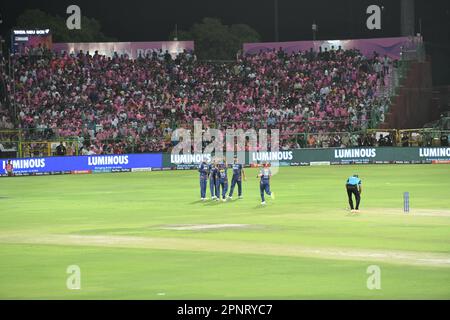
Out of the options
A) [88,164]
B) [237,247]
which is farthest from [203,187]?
[88,164]

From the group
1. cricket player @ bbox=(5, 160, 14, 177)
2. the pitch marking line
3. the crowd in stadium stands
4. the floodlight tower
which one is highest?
the floodlight tower

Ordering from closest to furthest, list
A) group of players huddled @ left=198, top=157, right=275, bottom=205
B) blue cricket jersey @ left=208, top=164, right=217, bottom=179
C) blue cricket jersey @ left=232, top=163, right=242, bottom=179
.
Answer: group of players huddled @ left=198, top=157, right=275, bottom=205
blue cricket jersey @ left=232, top=163, right=242, bottom=179
blue cricket jersey @ left=208, top=164, right=217, bottom=179

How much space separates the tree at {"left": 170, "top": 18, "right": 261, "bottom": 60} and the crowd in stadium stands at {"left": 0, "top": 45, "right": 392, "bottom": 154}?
221 feet

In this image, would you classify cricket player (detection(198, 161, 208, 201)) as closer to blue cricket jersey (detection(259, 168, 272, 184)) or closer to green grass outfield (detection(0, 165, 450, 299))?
green grass outfield (detection(0, 165, 450, 299))

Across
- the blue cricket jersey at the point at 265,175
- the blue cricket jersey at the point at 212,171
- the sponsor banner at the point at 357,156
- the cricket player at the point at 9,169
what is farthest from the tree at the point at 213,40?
the blue cricket jersey at the point at 265,175

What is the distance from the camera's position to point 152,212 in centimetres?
4003

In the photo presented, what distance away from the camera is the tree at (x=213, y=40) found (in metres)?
146

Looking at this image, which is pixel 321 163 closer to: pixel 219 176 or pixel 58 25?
pixel 219 176

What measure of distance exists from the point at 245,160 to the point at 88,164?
419 inches

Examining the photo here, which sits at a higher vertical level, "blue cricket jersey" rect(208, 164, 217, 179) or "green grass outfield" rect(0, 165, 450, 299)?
"blue cricket jersey" rect(208, 164, 217, 179)

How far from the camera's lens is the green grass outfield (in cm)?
2188

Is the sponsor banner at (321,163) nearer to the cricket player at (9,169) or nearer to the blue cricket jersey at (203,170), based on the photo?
the cricket player at (9,169)

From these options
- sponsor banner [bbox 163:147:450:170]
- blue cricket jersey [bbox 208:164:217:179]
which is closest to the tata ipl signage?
sponsor banner [bbox 163:147:450:170]

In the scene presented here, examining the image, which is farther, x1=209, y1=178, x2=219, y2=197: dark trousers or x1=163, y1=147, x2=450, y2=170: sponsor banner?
x1=163, y1=147, x2=450, y2=170: sponsor banner
